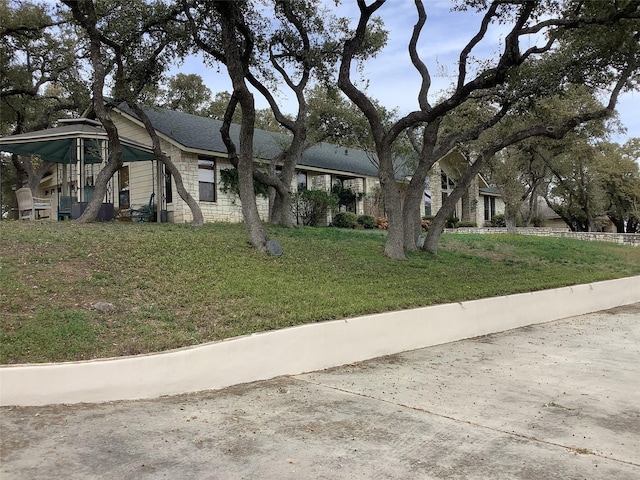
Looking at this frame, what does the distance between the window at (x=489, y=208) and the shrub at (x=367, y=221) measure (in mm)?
15568

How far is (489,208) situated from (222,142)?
76.7 ft

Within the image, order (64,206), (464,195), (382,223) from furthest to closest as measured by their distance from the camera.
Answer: (464,195) < (382,223) < (64,206)

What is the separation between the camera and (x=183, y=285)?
759cm

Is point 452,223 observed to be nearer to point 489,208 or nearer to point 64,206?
point 489,208

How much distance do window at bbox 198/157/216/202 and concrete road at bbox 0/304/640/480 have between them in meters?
13.6

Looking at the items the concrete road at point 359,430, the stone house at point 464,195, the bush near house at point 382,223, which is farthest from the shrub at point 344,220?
the concrete road at point 359,430

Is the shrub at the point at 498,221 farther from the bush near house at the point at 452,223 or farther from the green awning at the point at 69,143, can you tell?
the green awning at the point at 69,143

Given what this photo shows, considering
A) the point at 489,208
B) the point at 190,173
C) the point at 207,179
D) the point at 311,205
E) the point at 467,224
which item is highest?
the point at 190,173

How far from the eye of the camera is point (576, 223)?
39.6 metres

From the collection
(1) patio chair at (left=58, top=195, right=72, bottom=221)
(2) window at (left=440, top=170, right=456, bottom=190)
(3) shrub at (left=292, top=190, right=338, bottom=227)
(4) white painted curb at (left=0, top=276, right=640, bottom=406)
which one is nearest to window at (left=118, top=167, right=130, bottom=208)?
(1) patio chair at (left=58, top=195, right=72, bottom=221)

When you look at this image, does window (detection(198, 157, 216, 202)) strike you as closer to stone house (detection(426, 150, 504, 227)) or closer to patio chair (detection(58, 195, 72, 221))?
patio chair (detection(58, 195, 72, 221))

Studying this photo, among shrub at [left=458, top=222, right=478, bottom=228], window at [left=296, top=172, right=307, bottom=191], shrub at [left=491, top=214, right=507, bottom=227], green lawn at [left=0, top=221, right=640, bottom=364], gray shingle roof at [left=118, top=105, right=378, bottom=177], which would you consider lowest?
green lawn at [left=0, top=221, right=640, bottom=364]

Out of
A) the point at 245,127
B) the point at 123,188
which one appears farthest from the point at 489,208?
the point at 245,127

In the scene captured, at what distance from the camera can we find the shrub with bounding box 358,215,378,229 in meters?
23.2
